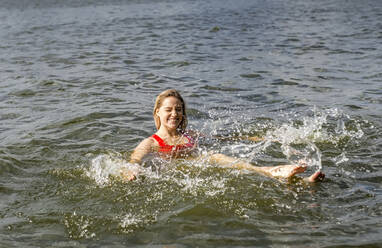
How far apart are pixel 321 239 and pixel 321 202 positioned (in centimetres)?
79

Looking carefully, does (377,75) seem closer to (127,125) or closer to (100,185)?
(127,125)

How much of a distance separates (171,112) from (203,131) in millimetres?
1189

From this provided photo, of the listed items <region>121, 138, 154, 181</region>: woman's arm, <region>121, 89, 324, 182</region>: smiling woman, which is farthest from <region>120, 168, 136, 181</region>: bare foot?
<region>121, 89, 324, 182</region>: smiling woman

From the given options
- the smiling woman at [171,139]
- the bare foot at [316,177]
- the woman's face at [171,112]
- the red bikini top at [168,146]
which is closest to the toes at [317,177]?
the bare foot at [316,177]

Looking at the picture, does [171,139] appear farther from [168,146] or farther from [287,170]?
[287,170]

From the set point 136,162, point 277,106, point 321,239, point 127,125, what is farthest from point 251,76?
point 321,239

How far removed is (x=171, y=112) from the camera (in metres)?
6.27

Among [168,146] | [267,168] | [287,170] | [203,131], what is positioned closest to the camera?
[287,170]

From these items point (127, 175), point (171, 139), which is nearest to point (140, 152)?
point (171, 139)

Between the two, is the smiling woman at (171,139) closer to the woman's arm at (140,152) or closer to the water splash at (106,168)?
the woman's arm at (140,152)

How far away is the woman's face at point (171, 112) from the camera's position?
6266 mm

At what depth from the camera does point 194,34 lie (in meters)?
18.2

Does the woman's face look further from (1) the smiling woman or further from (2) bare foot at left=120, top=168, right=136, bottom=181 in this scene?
(2) bare foot at left=120, top=168, right=136, bottom=181

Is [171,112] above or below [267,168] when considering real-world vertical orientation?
above
